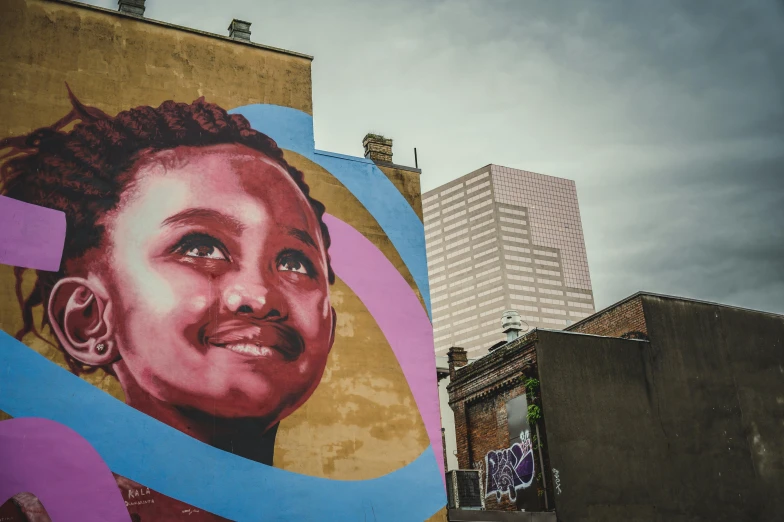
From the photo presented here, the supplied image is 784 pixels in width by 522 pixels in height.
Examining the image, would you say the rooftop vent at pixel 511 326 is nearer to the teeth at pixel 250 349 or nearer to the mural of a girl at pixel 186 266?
the mural of a girl at pixel 186 266

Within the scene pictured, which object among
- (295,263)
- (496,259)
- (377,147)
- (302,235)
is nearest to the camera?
(295,263)

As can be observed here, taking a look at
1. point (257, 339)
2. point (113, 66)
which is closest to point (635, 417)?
point (257, 339)

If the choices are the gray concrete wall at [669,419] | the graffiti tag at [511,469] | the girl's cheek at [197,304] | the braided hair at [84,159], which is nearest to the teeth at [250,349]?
the girl's cheek at [197,304]

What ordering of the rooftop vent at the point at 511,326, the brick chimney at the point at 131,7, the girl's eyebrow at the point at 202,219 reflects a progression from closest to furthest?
the girl's eyebrow at the point at 202,219, the brick chimney at the point at 131,7, the rooftop vent at the point at 511,326

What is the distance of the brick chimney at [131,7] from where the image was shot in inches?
776

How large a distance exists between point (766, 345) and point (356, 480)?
1493cm

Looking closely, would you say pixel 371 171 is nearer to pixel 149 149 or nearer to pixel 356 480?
pixel 149 149

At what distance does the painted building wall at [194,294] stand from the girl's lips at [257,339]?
0.13 ft

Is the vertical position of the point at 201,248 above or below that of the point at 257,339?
above

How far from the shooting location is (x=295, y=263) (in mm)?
19031

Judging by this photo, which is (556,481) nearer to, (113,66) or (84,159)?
(84,159)

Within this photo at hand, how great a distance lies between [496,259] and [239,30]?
14940cm

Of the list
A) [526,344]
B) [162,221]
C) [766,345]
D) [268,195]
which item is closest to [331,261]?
[268,195]

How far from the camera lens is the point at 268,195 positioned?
19.2 m
